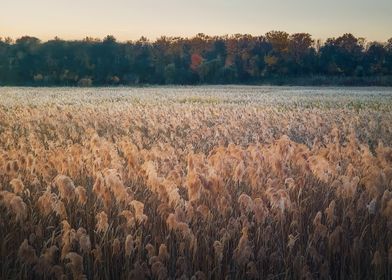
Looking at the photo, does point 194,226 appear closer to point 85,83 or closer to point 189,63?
point 85,83

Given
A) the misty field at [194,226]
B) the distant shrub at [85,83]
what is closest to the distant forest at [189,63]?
the distant shrub at [85,83]

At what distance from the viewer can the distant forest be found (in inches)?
3420

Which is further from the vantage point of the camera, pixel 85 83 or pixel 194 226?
pixel 85 83

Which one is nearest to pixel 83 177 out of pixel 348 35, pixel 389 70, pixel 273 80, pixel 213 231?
pixel 213 231

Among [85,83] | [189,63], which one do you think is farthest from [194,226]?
[189,63]

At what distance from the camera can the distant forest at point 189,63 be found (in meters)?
86.9

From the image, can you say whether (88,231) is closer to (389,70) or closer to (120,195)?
(120,195)

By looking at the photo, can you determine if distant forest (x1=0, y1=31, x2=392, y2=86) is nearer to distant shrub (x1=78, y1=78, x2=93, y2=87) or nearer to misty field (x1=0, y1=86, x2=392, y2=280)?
distant shrub (x1=78, y1=78, x2=93, y2=87)

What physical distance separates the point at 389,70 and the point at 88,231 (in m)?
87.6

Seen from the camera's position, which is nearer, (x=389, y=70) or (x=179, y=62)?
(x=389, y=70)

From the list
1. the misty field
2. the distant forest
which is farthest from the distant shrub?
the misty field

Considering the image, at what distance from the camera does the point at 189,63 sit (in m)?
93.1

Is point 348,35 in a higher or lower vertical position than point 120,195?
higher

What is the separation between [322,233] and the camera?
4121 millimetres
